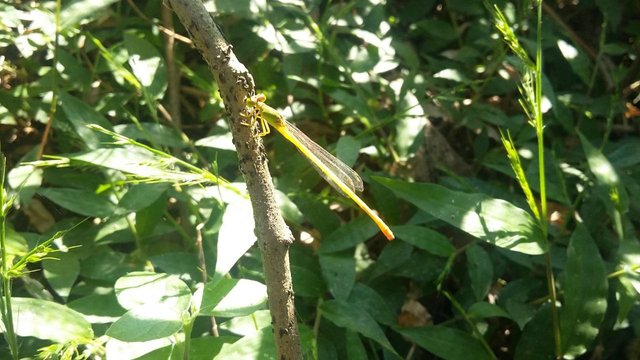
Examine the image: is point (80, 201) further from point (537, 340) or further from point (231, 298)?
point (537, 340)

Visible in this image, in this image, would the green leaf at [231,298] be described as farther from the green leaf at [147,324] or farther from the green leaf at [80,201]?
the green leaf at [80,201]

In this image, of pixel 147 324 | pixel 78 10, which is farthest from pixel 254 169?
pixel 78 10

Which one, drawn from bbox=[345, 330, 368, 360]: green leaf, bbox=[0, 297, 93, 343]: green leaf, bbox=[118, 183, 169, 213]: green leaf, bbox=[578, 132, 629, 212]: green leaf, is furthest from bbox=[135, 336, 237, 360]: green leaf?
bbox=[578, 132, 629, 212]: green leaf

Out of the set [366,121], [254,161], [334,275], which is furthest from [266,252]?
[366,121]

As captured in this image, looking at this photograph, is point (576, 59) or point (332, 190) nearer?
point (332, 190)

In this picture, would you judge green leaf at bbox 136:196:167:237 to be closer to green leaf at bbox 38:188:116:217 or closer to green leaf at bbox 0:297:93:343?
green leaf at bbox 38:188:116:217

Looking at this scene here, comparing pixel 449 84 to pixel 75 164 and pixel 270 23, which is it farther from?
pixel 75 164

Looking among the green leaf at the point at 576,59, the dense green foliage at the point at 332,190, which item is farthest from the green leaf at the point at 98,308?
the green leaf at the point at 576,59
